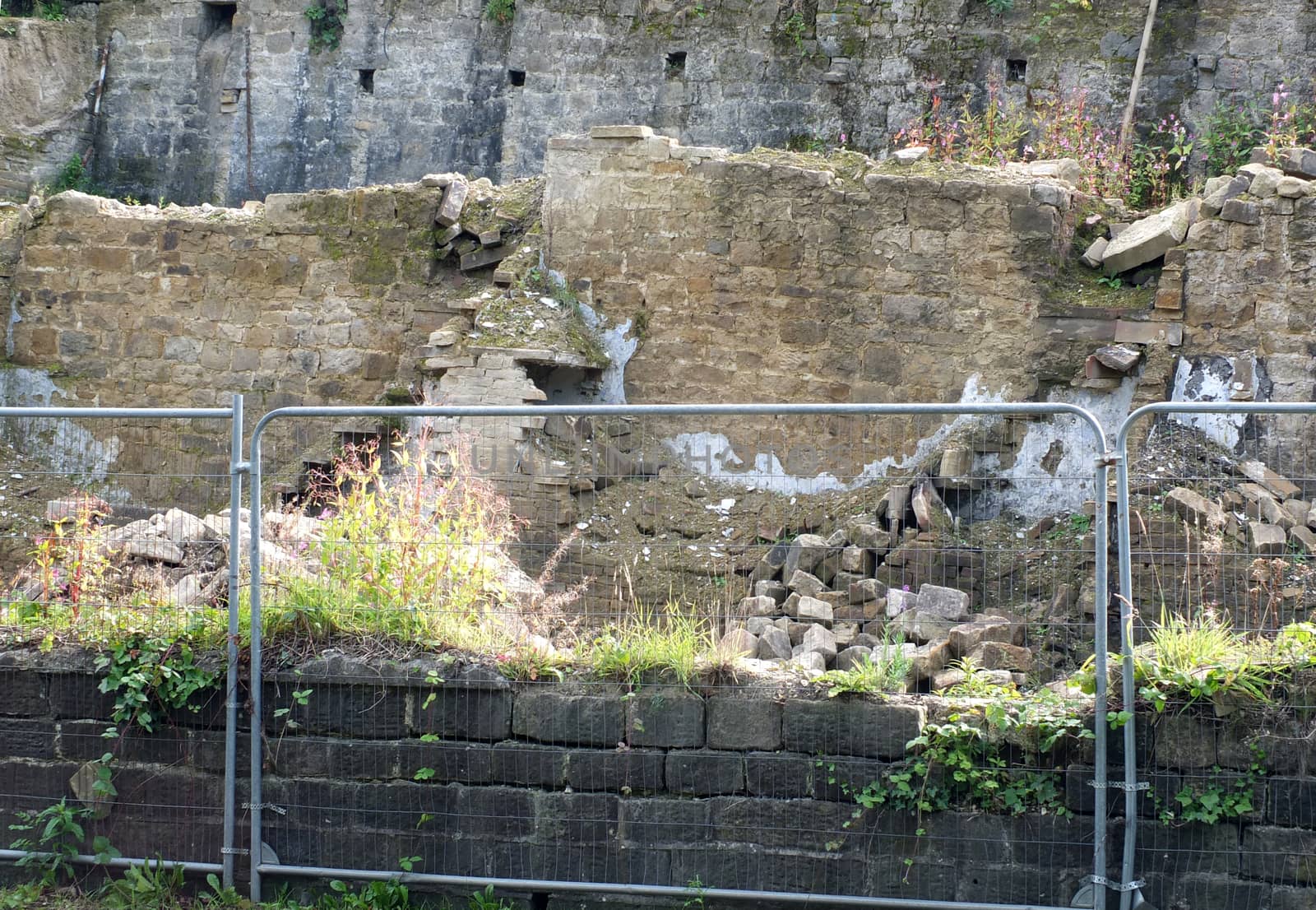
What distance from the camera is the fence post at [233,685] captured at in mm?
5680

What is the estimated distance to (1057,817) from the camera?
5305mm

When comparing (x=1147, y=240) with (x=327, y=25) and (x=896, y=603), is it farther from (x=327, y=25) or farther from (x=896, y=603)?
(x=327, y=25)

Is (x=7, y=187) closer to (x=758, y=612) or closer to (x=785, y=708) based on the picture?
(x=758, y=612)

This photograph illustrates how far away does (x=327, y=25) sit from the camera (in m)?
17.2

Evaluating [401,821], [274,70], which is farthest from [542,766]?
[274,70]

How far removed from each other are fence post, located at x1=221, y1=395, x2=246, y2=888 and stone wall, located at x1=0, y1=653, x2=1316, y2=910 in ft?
0.27

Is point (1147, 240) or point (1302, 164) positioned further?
point (1147, 240)

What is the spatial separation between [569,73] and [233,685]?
38.8 feet

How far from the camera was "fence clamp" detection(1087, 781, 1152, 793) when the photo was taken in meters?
5.15

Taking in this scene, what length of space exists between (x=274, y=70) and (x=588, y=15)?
149 inches

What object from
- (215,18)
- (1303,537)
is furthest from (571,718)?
(215,18)

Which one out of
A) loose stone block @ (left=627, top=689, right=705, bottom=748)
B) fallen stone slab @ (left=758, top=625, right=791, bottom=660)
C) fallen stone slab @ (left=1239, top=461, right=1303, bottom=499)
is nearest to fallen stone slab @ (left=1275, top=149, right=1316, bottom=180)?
fallen stone slab @ (left=1239, top=461, right=1303, bottom=499)

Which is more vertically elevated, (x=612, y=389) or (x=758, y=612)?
(x=612, y=389)

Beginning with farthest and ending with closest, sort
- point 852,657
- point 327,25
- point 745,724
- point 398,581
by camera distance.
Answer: point 327,25
point 852,657
point 398,581
point 745,724
